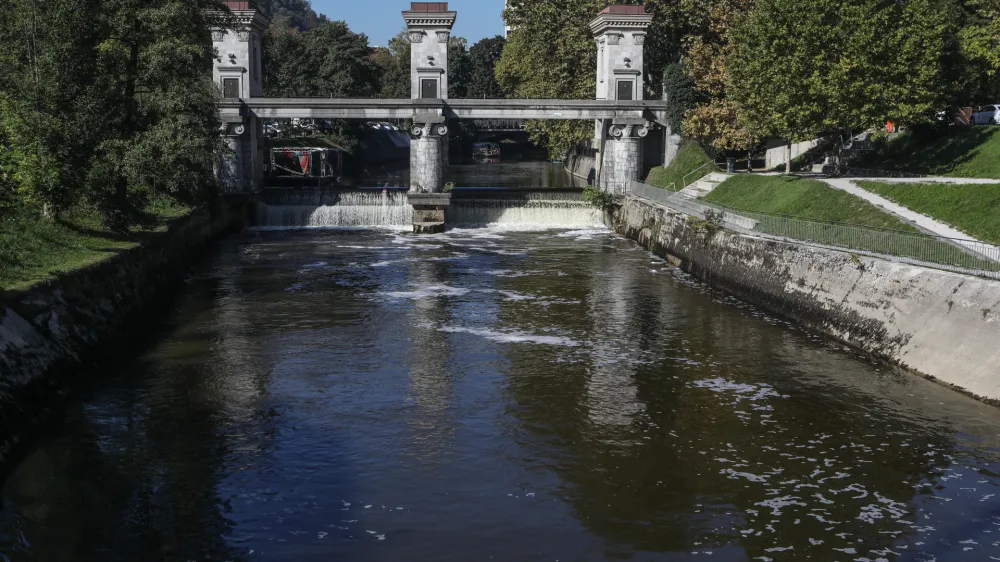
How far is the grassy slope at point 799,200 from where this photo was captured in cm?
4203

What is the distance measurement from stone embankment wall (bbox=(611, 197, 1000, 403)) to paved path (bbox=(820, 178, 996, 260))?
1.83m

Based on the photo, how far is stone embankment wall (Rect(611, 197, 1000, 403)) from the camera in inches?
1073

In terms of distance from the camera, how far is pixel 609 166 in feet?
226

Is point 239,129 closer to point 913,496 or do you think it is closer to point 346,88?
point 346,88

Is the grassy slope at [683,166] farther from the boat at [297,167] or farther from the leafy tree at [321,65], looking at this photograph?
the leafy tree at [321,65]

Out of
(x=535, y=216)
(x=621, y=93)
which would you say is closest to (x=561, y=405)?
(x=535, y=216)

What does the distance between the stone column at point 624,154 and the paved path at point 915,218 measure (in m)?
19.4

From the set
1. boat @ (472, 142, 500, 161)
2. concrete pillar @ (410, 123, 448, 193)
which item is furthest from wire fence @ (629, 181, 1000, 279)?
boat @ (472, 142, 500, 161)

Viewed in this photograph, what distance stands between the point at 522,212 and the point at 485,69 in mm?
97337

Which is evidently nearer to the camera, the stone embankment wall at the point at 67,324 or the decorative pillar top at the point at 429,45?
the stone embankment wall at the point at 67,324

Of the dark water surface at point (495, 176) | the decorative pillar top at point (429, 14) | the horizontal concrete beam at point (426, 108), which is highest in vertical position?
the decorative pillar top at point (429, 14)

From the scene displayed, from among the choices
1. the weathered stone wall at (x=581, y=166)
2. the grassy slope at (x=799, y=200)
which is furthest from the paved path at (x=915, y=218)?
the weathered stone wall at (x=581, y=166)

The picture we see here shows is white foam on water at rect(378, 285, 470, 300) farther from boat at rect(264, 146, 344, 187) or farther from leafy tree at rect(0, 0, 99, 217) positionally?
boat at rect(264, 146, 344, 187)

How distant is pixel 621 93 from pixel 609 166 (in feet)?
17.6
